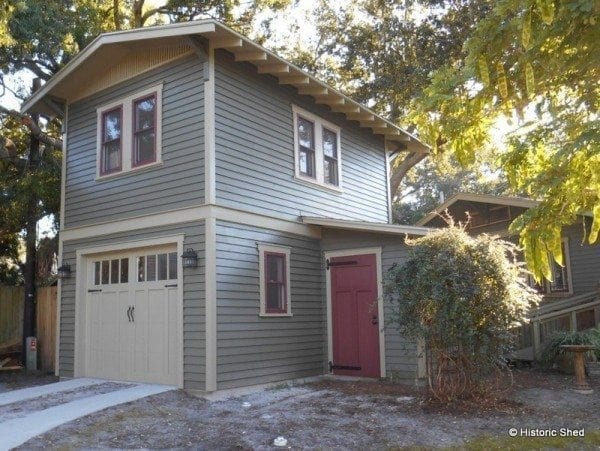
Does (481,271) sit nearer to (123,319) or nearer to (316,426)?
(316,426)

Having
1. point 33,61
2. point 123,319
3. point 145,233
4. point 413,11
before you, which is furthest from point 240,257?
point 413,11

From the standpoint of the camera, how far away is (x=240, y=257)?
9305 mm

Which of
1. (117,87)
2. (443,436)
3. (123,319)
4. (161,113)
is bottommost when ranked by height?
(443,436)

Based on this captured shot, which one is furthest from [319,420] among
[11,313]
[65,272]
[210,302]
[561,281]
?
[11,313]

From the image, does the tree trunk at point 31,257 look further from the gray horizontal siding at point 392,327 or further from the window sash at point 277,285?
the gray horizontal siding at point 392,327

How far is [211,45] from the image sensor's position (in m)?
9.19

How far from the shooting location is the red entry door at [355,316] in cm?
1023

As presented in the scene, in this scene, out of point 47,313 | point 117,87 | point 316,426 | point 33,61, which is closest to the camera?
point 316,426

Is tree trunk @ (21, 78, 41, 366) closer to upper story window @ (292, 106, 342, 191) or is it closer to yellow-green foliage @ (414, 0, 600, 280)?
upper story window @ (292, 106, 342, 191)

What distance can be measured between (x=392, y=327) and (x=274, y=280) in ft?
7.13

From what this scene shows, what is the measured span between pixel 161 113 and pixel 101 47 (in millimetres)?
1639

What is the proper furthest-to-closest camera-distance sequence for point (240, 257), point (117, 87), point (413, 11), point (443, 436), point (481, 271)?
point (413, 11) → point (117, 87) → point (240, 257) → point (481, 271) → point (443, 436)

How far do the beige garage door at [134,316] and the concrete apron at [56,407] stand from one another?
39 centimetres

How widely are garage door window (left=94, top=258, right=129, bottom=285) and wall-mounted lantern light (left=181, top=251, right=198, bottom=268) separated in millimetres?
1831
